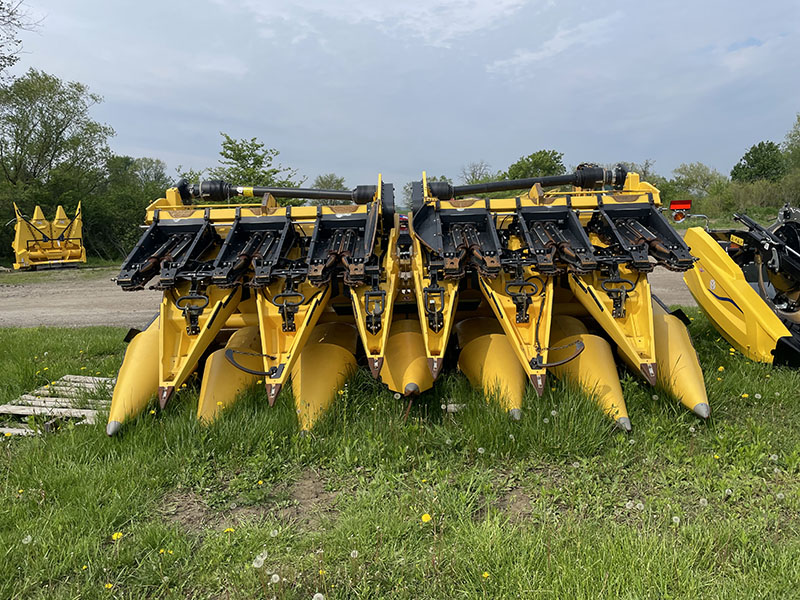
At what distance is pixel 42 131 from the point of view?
2750 cm

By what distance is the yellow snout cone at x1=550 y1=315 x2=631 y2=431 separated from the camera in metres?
3.41

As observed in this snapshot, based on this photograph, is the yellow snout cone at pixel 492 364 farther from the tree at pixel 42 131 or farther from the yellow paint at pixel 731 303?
the tree at pixel 42 131

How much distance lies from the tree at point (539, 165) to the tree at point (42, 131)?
30.0 metres

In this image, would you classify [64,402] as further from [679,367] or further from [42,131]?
[42,131]

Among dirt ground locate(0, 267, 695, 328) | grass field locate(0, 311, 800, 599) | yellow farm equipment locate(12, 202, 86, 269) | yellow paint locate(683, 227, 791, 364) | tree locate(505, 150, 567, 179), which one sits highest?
tree locate(505, 150, 567, 179)

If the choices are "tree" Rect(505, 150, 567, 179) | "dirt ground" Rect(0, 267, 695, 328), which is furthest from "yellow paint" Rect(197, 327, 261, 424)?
"tree" Rect(505, 150, 567, 179)

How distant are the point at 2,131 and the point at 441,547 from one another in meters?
33.4

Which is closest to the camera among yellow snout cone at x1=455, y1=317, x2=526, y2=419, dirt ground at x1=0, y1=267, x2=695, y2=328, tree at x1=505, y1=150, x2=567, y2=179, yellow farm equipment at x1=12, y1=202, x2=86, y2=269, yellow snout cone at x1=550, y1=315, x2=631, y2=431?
yellow snout cone at x1=550, y1=315, x2=631, y2=431

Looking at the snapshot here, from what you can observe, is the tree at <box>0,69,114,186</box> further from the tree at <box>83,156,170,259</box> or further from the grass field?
the grass field

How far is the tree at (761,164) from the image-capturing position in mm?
46906

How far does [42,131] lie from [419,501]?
108 feet

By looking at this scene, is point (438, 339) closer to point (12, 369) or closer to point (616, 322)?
point (616, 322)

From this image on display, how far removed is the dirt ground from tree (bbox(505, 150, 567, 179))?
1084 inches

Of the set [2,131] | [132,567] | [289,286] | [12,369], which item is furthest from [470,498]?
[2,131]
